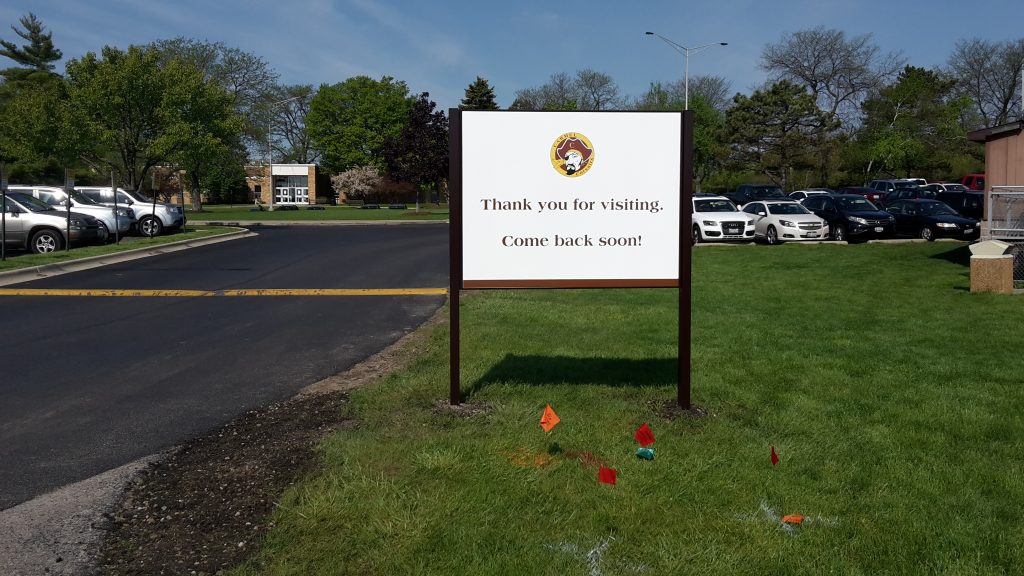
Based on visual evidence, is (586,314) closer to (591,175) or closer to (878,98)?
(591,175)

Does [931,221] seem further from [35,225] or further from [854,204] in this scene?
[35,225]

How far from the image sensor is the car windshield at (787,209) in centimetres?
2533

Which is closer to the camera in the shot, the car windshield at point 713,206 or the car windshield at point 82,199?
the car windshield at point 82,199

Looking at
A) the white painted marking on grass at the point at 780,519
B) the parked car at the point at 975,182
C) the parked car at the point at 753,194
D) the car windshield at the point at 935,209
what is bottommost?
the white painted marking on grass at the point at 780,519

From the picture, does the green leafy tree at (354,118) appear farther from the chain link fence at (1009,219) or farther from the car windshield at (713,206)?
the chain link fence at (1009,219)

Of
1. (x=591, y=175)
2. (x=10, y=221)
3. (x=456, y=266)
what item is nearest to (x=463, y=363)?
(x=456, y=266)

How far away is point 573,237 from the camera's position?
5.84m

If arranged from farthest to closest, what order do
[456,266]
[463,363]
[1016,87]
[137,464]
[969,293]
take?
[1016,87] < [969,293] < [463,363] < [456,266] < [137,464]

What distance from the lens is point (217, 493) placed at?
14.1ft

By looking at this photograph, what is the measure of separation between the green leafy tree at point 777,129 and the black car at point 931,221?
3438cm

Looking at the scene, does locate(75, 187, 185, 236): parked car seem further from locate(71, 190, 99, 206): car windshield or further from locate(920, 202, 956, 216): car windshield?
locate(920, 202, 956, 216): car windshield

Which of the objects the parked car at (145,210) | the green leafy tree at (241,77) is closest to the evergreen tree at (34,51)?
the green leafy tree at (241,77)

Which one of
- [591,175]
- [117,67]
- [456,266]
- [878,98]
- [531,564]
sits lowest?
[531,564]

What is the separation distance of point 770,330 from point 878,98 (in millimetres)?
59414
